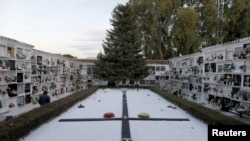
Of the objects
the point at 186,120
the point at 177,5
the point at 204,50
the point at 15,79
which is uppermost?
the point at 177,5

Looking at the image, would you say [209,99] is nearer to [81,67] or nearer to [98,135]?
[98,135]

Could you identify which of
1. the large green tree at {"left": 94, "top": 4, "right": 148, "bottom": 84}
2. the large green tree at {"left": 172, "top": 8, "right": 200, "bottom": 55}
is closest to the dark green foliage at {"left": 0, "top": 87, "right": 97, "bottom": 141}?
the large green tree at {"left": 94, "top": 4, "right": 148, "bottom": 84}

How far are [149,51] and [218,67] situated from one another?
1849cm

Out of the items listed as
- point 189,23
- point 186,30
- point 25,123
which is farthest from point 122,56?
point 25,123

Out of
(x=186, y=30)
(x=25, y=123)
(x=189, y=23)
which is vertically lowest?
(x=25, y=123)

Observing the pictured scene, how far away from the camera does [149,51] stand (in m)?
29.8

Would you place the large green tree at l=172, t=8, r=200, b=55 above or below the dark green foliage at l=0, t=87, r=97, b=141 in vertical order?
above

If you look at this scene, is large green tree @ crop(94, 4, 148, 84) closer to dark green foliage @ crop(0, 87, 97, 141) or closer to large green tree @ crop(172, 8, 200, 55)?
large green tree @ crop(172, 8, 200, 55)

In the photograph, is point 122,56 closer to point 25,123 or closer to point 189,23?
point 189,23

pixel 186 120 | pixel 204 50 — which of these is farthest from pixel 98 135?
pixel 204 50

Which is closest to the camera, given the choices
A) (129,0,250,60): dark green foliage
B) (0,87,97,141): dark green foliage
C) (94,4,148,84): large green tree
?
(0,87,97,141): dark green foliage

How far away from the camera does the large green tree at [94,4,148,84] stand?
73.2ft

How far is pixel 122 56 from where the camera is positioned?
73.9 ft

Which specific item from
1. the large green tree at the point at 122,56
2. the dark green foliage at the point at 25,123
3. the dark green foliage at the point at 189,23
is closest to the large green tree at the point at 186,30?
the dark green foliage at the point at 189,23
